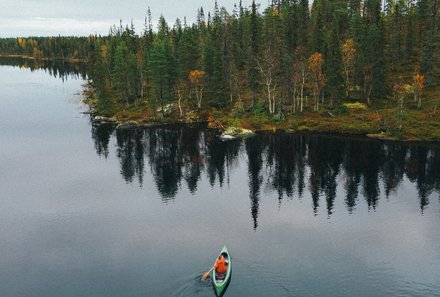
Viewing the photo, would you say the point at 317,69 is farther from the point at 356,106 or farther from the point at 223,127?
the point at 223,127

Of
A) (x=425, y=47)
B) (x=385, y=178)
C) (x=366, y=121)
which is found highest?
(x=425, y=47)

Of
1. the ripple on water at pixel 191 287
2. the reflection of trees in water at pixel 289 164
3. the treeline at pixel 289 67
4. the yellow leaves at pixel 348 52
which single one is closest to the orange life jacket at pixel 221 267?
the ripple on water at pixel 191 287

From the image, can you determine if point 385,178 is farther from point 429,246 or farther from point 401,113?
point 401,113

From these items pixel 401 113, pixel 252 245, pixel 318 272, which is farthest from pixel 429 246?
pixel 401 113

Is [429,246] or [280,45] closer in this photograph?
[429,246]

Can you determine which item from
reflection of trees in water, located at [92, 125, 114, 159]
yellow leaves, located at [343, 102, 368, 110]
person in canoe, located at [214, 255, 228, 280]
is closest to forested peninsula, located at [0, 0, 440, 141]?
yellow leaves, located at [343, 102, 368, 110]

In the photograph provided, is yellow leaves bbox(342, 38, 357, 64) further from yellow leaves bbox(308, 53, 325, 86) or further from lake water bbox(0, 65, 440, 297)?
lake water bbox(0, 65, 440, 297)
